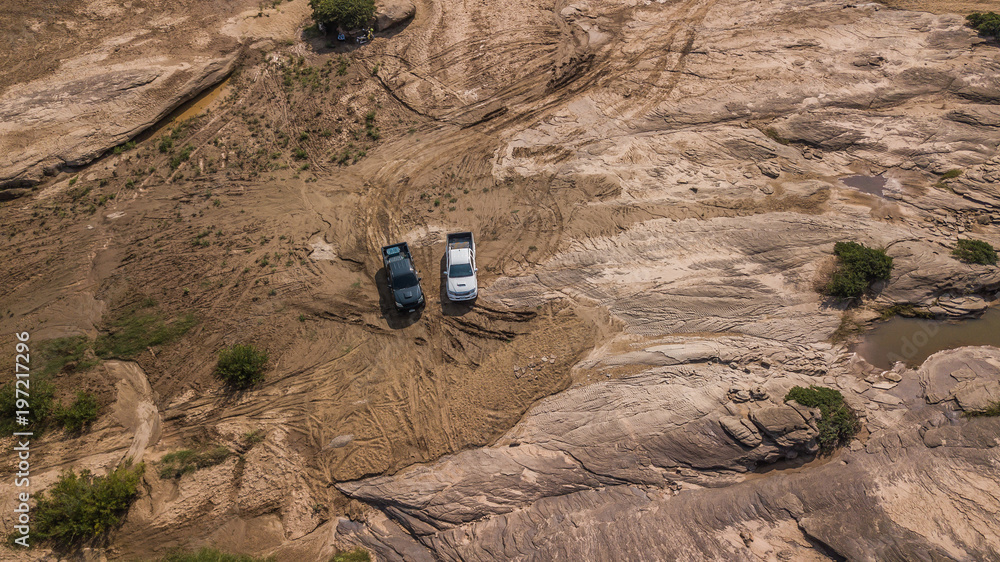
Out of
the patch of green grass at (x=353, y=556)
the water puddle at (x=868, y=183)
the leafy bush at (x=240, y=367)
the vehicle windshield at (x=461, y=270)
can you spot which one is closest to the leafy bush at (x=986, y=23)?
the water puddle at (x=868, y=183)

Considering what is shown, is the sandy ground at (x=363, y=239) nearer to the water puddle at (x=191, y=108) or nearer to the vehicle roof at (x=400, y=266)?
the water puddle at (x=191, y=108)

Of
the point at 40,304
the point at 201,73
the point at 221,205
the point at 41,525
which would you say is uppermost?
the point at 201,73

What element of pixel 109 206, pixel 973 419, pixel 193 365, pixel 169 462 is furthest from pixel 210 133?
pixel 973 419

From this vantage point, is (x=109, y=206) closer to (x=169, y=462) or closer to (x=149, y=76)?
(x=149, y=76)

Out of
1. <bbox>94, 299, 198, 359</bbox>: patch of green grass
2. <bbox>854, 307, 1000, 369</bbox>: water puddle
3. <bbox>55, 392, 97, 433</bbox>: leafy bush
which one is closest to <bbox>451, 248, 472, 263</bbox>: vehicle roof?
<bbox>94, 299, 198, 359</bbox>: patch of green grass

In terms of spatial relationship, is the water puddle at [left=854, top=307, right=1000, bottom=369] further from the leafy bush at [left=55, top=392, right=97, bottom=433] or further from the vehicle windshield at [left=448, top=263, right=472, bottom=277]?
the leafy bush at [left=55, top=392, right=97, bottom=433]
